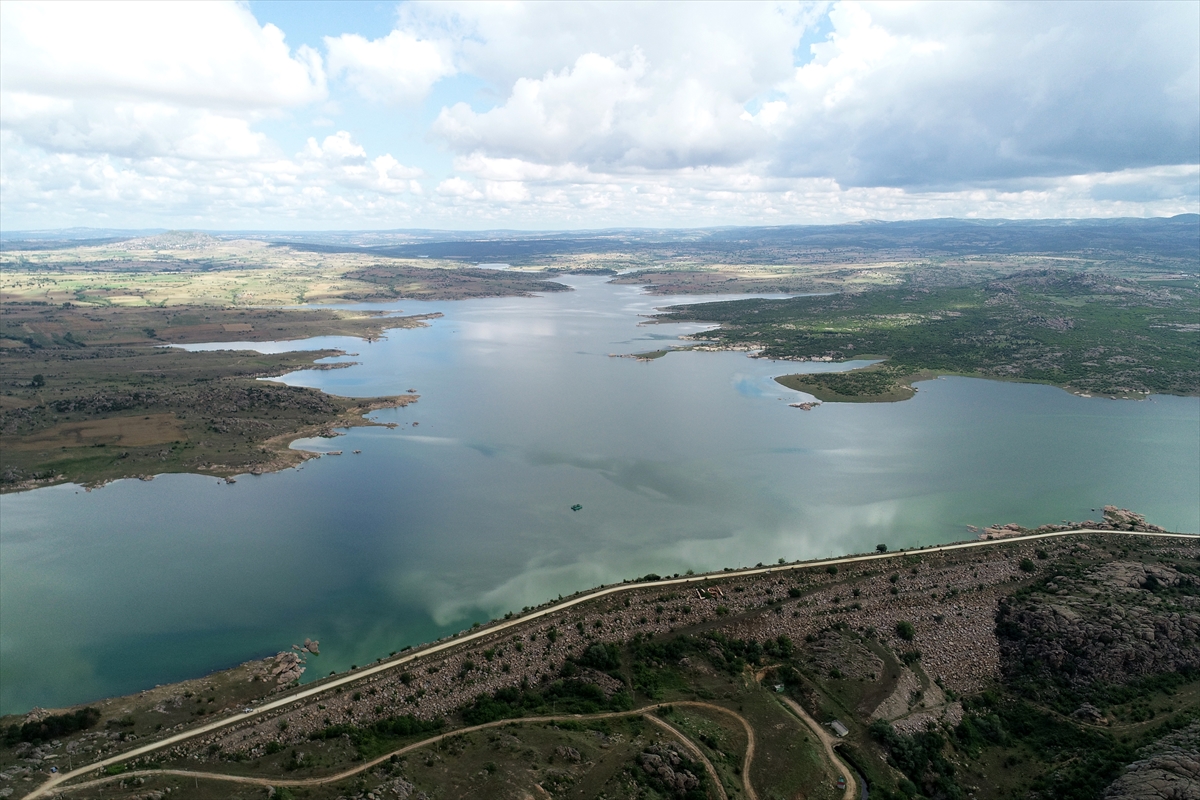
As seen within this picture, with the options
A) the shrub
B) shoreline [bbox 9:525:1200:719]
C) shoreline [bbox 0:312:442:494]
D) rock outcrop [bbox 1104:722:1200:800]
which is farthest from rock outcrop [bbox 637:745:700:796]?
shoreline [bbox 0:312:442:494]

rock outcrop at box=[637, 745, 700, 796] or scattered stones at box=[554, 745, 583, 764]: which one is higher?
scattered stones at box=[554, 745, 583, 764]

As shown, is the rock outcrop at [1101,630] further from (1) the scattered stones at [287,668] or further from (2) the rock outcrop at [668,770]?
(1) the scattered stones at [287,668]

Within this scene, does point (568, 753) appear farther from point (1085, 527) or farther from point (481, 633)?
point (1085, 527)

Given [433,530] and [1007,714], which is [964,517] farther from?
[433,530]

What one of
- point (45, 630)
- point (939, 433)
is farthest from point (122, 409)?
point (939, 433)

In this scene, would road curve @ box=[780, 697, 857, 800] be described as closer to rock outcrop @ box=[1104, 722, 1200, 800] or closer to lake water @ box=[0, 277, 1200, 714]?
rock outcrop @ box=[1104, 722, 1200, 800]

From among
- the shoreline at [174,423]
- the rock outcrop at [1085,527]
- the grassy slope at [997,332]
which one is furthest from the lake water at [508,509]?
the grassy slope at [997,332]
